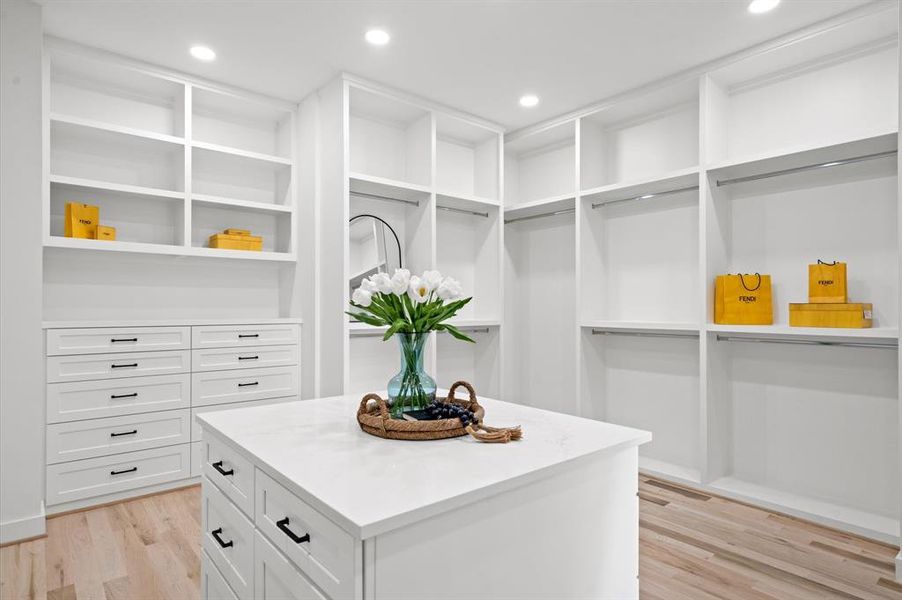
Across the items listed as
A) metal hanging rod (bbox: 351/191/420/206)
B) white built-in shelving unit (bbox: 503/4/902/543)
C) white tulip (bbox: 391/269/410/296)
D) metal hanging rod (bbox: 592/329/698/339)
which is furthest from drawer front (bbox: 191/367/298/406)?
white tulip (bbox: 391/269/410/296)

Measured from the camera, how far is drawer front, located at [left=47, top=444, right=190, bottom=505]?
2.89m

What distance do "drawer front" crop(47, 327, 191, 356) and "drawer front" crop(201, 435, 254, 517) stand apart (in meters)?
→ 1.77

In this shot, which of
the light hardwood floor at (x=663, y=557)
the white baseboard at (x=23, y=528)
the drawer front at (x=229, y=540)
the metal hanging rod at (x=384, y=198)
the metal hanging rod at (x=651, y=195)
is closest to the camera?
the drawer front at (x=229, y=540)

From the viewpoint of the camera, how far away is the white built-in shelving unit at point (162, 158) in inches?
120

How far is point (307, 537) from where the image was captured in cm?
106

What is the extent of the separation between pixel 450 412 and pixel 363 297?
0.41 meters

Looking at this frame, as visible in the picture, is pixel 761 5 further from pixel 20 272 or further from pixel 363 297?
A: pixel 20 272

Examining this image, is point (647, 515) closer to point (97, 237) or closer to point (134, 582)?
point (134, 582)

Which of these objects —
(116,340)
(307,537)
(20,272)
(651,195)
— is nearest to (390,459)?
(307,537)

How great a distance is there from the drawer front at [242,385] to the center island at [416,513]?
1856 millimetres

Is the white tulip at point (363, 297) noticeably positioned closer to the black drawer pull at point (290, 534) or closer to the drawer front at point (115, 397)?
the black drawer pull at point (290, 534)

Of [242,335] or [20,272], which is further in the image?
[242,335]

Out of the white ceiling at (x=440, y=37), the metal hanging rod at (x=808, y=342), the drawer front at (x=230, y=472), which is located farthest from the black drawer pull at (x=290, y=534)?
the metal hanging rod at (x=808, y=342)

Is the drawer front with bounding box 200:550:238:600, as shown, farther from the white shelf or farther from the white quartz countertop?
the white shelf
